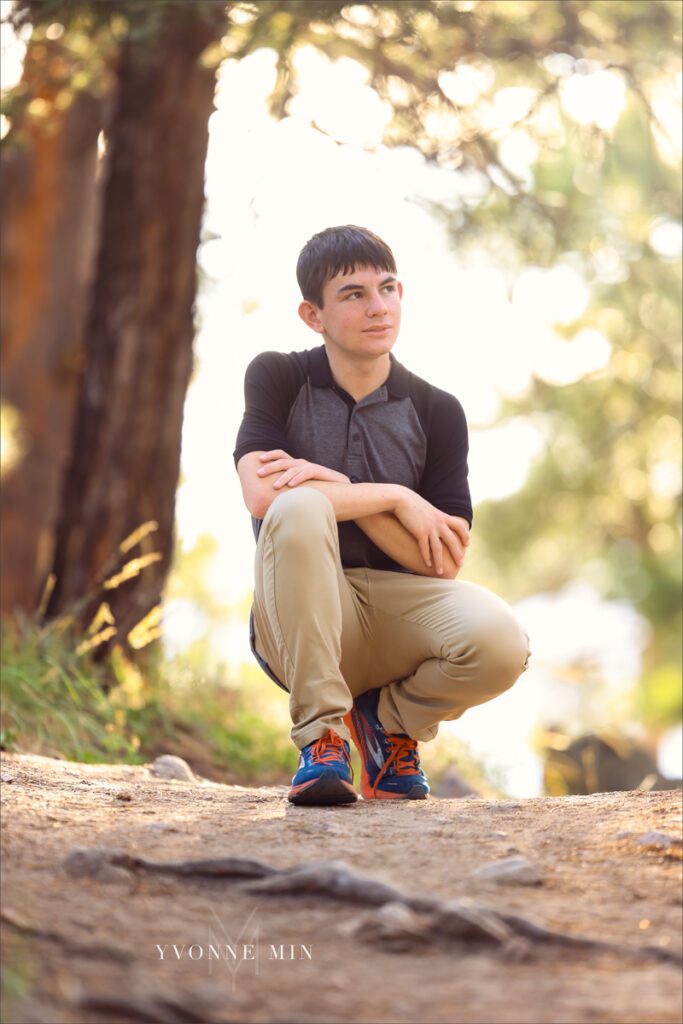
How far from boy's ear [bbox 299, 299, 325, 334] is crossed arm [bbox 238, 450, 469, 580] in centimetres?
42

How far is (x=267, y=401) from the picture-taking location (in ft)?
9.99

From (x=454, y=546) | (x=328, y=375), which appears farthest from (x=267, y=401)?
(x=454, y=546)

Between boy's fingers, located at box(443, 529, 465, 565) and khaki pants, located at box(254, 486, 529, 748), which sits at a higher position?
boy's fingers, located at box(443, 529, 465, 565)

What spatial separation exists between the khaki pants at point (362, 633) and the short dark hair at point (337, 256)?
2.10 ft

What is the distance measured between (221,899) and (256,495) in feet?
3.98

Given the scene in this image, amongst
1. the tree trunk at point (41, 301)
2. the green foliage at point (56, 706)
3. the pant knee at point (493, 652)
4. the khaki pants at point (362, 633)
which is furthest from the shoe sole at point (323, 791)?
the tree trunk at point (41, 301)

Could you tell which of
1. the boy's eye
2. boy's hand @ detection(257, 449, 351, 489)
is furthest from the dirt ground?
the boy's eye

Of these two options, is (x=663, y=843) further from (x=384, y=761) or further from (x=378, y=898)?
(x=384, y=761)

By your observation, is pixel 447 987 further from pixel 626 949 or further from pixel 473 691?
pixel 473 691

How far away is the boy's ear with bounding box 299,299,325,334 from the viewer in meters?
3.14

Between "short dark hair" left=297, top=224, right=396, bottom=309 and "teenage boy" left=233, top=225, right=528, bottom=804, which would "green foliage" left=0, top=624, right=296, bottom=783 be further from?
"short dark hair" left=297, top=224, right=396, bottom=309

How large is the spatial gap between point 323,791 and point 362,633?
0.51 meters

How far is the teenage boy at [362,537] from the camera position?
9.05 feet

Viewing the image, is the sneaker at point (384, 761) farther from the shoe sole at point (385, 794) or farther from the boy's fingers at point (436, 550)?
the boy's fingers at point (436, 550)
